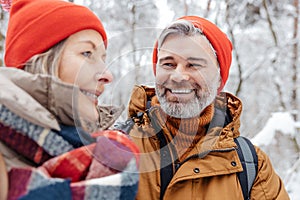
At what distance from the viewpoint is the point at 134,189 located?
936 millimetres

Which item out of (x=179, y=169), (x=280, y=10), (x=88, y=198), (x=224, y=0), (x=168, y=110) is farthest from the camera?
(x=280, y=10)

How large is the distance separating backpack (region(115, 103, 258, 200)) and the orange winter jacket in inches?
0.7

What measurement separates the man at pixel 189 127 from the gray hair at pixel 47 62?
575 mm

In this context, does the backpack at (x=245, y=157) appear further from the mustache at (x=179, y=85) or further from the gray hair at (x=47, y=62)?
the gray hair at (x=47, y=62)

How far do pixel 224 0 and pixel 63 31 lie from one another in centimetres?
461

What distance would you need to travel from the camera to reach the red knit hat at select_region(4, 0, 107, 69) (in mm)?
1101

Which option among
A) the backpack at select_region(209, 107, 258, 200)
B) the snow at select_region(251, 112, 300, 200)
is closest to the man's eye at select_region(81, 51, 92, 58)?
the backpack at select_region(209, 107, 258, 200)

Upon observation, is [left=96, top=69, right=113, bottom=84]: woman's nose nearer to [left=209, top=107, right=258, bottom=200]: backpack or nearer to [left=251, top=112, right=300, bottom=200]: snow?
[left=209, top=107, right=258, bottom=200]: backpack

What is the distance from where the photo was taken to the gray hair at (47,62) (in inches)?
41.7

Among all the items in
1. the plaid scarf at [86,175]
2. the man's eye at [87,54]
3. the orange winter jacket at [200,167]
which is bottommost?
the orange winter jacket at [200,167]

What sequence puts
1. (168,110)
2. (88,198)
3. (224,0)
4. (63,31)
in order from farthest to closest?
(224,0)
(168,110)
(63,31)
(88,198)

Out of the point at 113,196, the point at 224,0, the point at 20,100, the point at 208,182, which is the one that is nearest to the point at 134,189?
the point at 113,196

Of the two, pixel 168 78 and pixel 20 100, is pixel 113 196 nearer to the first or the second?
pixel 20 100

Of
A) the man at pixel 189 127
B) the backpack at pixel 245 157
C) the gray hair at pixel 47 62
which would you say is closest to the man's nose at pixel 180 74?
the man at pixel 189 127
